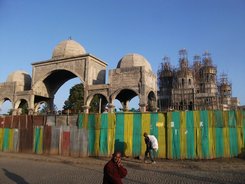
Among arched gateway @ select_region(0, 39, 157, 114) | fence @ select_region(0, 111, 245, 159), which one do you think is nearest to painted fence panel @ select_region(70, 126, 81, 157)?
fence @ select_region(0, 111, 245, 159)

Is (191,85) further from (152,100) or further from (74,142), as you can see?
(74,142)

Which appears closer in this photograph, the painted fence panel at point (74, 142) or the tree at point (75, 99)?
the painted fence panel at point (74, 142)

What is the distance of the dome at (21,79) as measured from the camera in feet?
110

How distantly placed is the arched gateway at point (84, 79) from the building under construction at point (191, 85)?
2429 centimetres

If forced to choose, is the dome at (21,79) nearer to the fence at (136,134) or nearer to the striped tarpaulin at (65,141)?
the fence at (136,134)

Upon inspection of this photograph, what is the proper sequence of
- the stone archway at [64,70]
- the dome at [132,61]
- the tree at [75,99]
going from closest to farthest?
the dome at [132,61] < the stone archway at [64,70] < the tree at [75,99]

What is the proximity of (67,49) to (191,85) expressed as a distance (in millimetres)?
32150

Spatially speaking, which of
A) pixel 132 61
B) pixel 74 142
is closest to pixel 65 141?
pixel 74 142

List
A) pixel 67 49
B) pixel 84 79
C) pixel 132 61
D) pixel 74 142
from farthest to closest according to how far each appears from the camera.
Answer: pixel 67 49
pixel 84 79
pixel 132 61
pixel 74 142

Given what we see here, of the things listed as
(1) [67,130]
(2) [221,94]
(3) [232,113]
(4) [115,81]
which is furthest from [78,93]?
(3) [232,113]

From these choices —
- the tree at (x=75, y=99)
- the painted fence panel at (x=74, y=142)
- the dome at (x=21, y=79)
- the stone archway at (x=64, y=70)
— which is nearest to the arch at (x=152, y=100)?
the stone archway at (x=64, y=70)

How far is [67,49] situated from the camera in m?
30.5

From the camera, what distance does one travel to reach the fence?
12508mm

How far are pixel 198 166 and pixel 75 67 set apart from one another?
19906 millimetres
